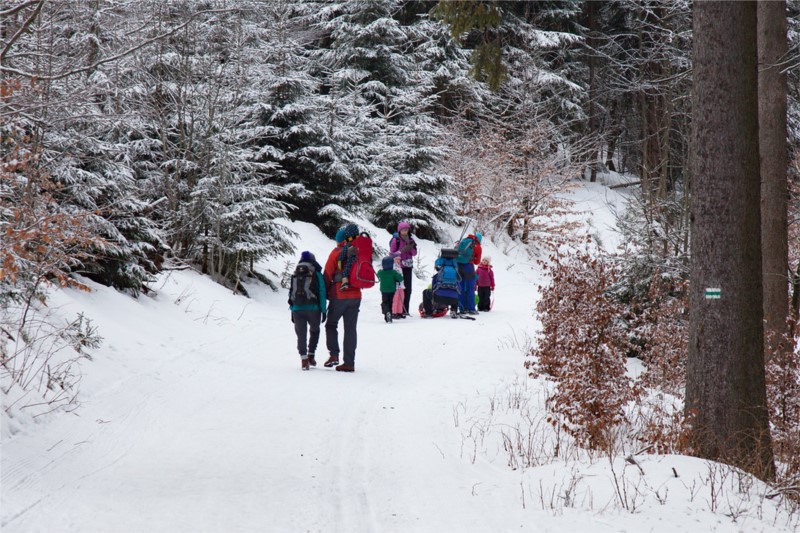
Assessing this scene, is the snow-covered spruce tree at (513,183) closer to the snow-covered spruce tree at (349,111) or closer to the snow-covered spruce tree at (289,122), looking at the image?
the snow-covered spruce tree at (349,111)

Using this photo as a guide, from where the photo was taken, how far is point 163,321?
36.0 feet

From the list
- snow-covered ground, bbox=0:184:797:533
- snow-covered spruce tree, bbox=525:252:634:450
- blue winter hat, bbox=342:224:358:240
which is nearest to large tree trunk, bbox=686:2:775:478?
snow-covered ground, bbox=0:184:797:533

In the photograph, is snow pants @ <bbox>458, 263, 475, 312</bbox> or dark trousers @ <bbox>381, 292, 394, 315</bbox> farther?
snow pants @ <bbox>458, 263, 475, 312</bbox>

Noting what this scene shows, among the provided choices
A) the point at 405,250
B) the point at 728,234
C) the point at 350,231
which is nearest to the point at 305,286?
the point at 350,231

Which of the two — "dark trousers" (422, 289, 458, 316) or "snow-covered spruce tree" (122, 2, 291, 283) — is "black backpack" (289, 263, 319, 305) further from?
"dark trousers" (422, 289, 458, 316)

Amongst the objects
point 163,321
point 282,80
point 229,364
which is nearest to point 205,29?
point 282,80

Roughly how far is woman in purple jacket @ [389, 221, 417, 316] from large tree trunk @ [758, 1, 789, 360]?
7.63m

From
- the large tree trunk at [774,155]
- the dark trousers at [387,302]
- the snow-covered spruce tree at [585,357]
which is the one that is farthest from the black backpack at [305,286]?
the large tree trunk at [774,155]

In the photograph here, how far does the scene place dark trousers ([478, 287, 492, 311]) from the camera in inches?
654

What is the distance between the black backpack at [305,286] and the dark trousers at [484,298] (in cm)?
802

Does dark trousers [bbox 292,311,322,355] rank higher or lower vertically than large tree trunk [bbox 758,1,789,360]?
lower

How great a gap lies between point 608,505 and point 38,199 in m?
7.96

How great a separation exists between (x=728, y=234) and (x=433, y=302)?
10.1 metres

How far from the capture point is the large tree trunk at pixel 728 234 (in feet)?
17.2
